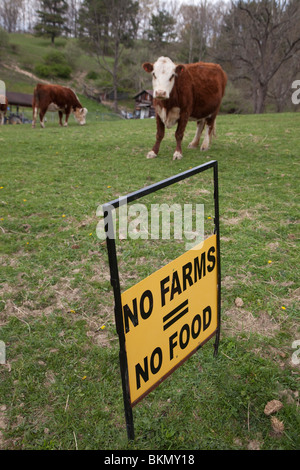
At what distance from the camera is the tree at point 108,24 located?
34906 mm

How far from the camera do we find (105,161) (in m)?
7.45

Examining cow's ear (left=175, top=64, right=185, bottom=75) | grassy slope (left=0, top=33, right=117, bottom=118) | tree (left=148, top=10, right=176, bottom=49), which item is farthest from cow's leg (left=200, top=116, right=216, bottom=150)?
tree (left=148, top=10, right=176, bottom=49)

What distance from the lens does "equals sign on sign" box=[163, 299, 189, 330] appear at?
177 cm

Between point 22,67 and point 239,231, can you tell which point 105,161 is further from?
point 22,67

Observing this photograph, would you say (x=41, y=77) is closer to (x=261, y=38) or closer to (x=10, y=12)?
(x=261, y=38)

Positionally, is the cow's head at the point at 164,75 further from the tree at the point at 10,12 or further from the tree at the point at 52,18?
the tree at the point at 10,12

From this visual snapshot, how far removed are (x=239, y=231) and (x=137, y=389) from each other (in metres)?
2.84

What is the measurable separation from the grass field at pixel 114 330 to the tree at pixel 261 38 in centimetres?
2403

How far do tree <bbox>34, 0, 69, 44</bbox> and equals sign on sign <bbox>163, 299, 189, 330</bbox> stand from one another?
6737 centimetres

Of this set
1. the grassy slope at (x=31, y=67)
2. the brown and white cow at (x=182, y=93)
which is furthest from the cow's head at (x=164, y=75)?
the grassy slope at (x=31, y=67)

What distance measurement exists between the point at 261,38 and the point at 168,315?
2962 cm

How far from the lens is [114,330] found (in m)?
2.66

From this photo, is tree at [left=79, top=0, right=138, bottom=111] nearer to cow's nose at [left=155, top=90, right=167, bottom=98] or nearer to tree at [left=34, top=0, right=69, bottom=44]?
tree at [left=34, top=0, right=69, bottom=44]

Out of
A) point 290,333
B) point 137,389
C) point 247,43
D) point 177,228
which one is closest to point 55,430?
point 137,389
